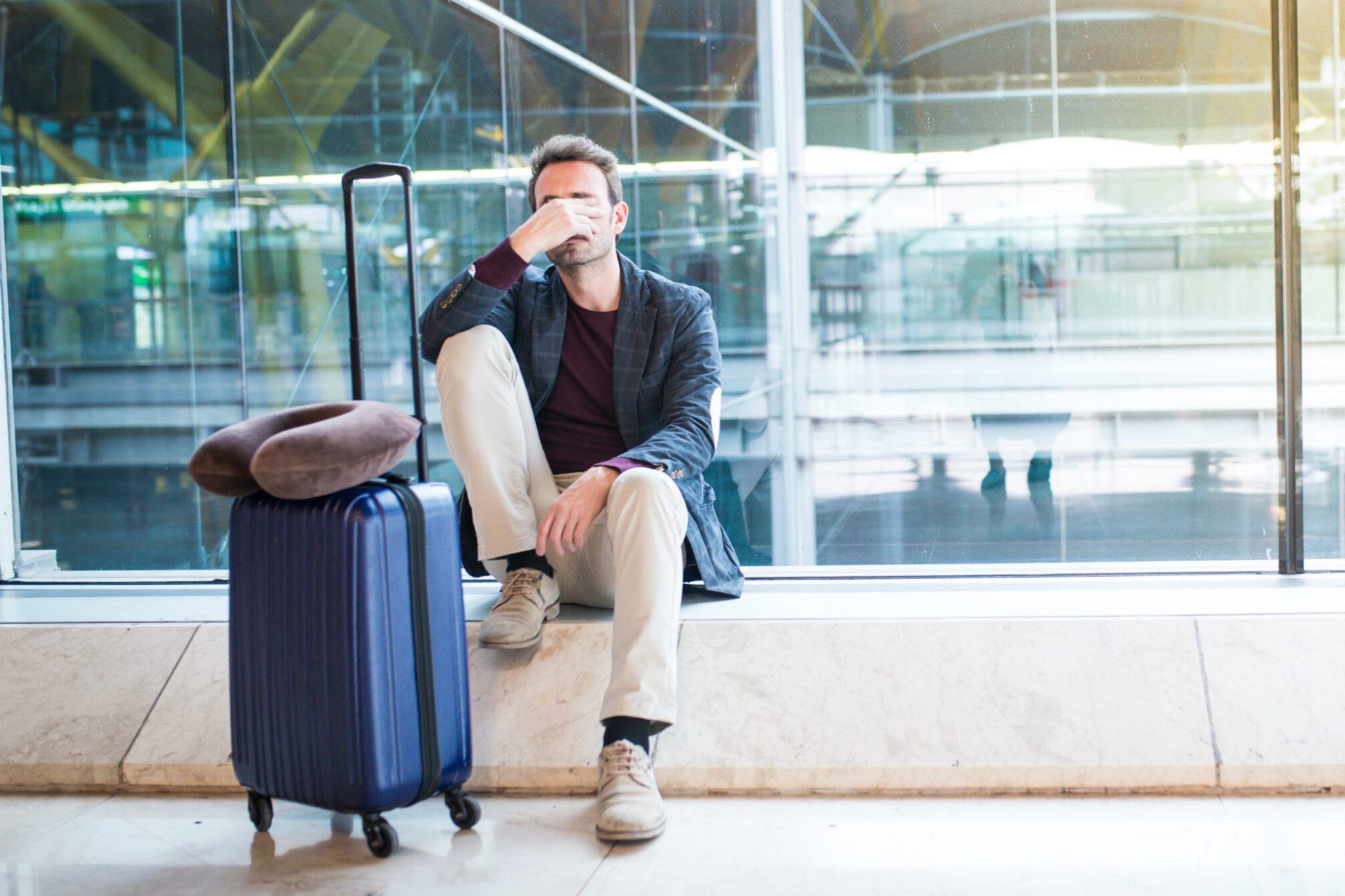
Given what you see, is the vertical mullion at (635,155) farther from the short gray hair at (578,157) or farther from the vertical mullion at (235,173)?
the vertical mullion at (235,173)

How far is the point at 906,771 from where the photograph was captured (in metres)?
1.61

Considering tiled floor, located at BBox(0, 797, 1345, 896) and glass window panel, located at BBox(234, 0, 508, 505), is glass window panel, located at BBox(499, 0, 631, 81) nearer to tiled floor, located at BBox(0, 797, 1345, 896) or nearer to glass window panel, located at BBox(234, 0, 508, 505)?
glass window panel, located at BBox(234, 0, 508, 505)

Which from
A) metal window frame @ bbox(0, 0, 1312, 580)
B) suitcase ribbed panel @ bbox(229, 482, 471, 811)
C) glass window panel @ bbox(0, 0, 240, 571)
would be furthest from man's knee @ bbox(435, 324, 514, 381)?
glass window panel @ bbox(0, 0, 240, 571)

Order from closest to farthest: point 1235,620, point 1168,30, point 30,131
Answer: point 1235,620
point 1168,30
point 30,131

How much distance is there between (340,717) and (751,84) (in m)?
2.59

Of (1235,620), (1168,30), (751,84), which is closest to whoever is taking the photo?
(1235,620)

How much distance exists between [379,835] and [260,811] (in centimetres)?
23

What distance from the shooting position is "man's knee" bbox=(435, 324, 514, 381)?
5.62 ft

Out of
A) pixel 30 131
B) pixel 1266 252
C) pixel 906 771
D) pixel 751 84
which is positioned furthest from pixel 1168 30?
pixel 30 131

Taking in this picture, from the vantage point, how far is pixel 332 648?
1.34 meters

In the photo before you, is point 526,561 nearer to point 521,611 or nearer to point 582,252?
point 521,611

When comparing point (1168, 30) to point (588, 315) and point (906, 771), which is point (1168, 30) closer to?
point (588, 315)

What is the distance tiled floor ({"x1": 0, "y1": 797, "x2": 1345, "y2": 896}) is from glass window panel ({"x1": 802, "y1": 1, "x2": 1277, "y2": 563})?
95 cm

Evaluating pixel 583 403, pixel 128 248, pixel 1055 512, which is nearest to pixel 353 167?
pixel 128 248
